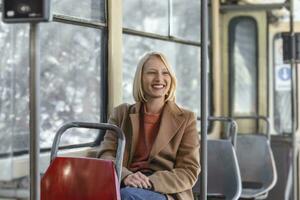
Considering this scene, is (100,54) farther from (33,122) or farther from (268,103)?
(268,103)

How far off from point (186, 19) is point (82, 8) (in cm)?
163

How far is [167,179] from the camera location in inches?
118

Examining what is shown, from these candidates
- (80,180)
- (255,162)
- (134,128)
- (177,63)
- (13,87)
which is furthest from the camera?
(255,162)

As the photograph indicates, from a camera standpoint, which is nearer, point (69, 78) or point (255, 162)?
point (69, 78)

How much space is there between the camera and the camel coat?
9.86ft

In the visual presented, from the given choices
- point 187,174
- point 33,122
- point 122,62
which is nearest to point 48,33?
point 122,62

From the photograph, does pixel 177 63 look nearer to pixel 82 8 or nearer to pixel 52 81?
pixel 82 8

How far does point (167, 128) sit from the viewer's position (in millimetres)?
3105

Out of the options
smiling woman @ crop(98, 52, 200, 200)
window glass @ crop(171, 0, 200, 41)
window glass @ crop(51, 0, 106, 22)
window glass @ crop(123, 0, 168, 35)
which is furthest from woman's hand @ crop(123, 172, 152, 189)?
window glass @ crop(171, 0, 200, 41)

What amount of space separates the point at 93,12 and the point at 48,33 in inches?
17.9

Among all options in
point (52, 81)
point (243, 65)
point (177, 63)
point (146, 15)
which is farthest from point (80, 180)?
point (243, 65)

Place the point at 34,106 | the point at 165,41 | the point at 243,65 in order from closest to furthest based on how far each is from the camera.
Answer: the point at 34,106 < the point at 165,41 < the point at 243,65

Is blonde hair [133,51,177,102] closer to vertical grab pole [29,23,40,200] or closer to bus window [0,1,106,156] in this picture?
bus window [0,1,106,156]

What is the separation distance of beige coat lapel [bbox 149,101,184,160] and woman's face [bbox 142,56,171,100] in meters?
0.11
